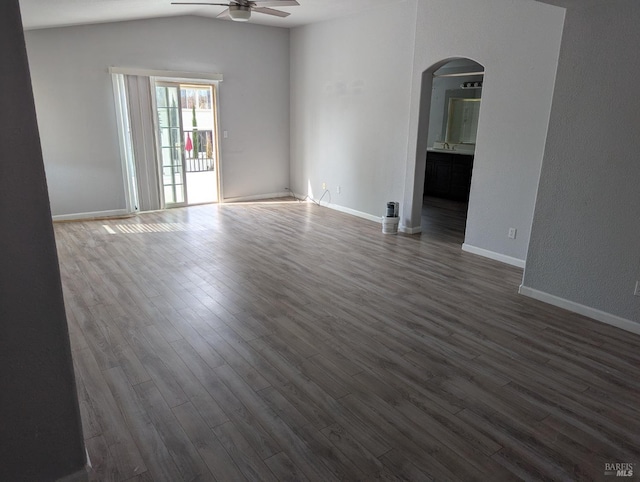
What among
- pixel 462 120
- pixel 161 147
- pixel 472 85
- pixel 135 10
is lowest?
pixel 161 147

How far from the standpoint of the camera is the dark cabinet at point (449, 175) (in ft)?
25.3

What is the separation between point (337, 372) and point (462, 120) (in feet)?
23.0

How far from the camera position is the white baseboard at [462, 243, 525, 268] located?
4.61 meters

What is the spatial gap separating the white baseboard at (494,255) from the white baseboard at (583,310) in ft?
2.54

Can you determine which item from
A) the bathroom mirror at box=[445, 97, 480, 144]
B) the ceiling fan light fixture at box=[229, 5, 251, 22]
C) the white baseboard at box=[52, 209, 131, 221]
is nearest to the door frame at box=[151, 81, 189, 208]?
the white baseboard at box=[52, 209, 131, 221]

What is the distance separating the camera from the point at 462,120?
8.30 metres

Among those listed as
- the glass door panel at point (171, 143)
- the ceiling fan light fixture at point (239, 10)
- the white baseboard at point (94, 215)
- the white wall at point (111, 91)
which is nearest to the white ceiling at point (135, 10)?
the white wall at point (111, 91)

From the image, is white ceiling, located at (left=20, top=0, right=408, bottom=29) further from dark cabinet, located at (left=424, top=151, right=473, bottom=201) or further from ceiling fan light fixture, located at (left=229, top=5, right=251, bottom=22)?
dark cabinet, located at (left=424, top=151, right=473, bottom=201)

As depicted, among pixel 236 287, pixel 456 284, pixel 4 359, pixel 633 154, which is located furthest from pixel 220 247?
pixel 633 154

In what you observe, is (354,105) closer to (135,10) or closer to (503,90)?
(503,90)

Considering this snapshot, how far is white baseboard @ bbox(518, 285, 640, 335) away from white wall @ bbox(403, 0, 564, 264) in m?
0.84
